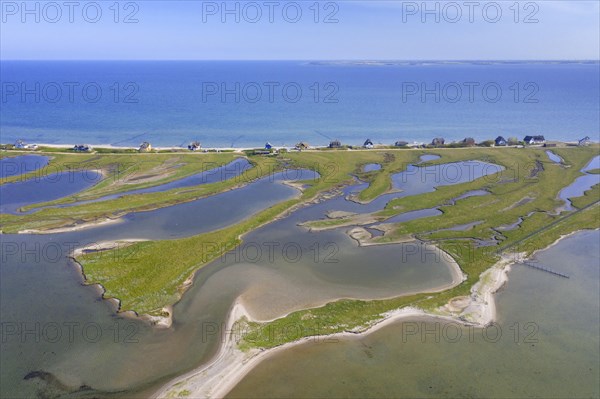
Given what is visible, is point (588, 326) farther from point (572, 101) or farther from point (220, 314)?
point (572, 101)

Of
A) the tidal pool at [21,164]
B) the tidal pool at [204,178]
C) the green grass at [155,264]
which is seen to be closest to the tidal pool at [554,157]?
the green grass at [155,264]

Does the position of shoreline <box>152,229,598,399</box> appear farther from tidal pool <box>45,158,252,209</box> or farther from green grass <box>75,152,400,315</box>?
tidal pool <box>45,158,252,209</box>

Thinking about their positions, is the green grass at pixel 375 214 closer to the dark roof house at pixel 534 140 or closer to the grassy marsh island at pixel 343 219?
the grassy marsh island at pixel 343 219

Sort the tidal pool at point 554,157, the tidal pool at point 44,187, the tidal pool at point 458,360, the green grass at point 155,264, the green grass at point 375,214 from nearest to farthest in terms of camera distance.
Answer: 1. the tidal pool at point 458,360
2. the green grass at point 375,214
3. the green grass at point 155,264
4. the tidal pool at point 44,187
5. the tidal pool at point 554,157

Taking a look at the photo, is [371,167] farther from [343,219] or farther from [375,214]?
[343,219]

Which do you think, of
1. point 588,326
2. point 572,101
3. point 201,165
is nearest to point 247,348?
point 588,326
